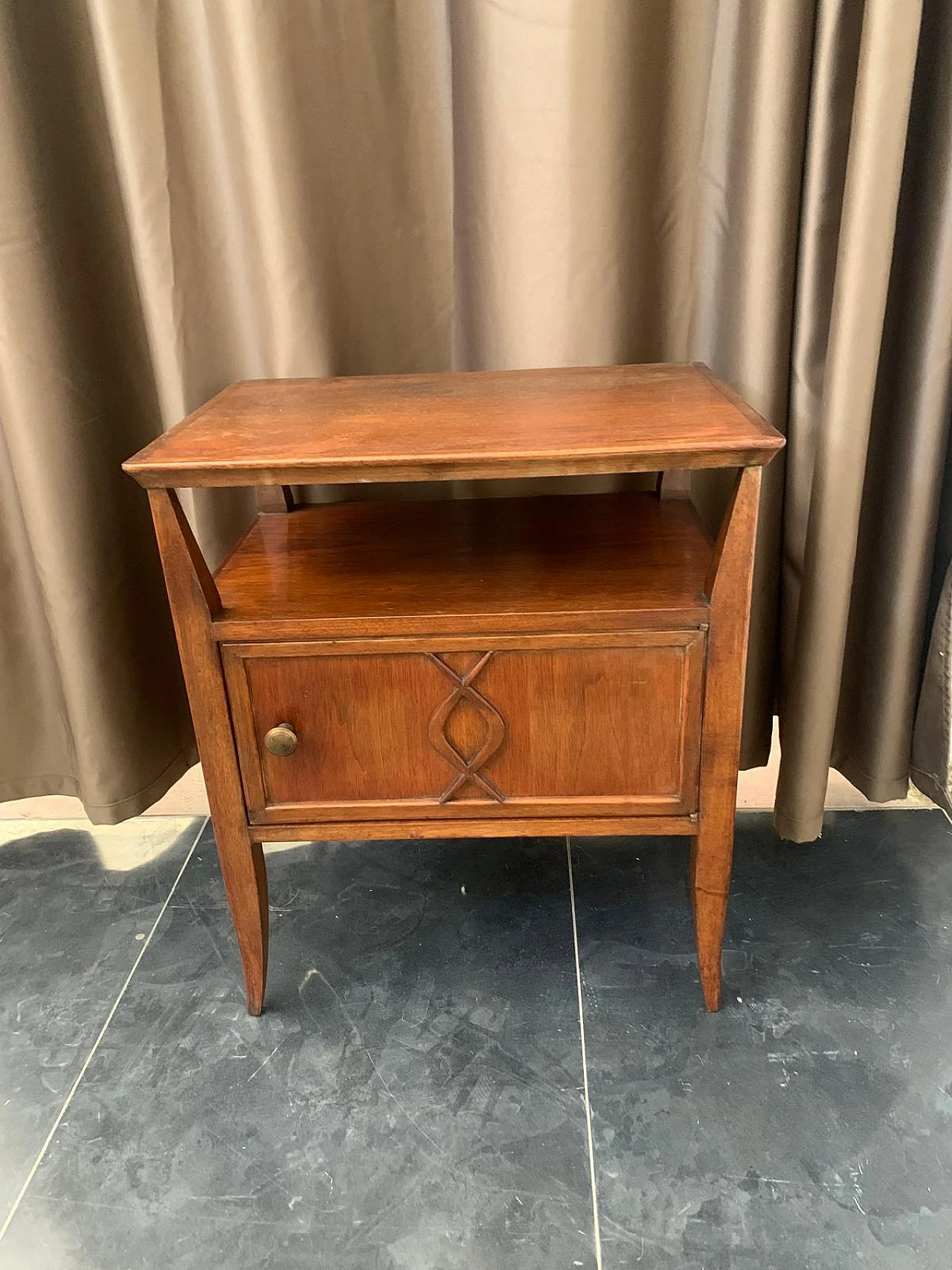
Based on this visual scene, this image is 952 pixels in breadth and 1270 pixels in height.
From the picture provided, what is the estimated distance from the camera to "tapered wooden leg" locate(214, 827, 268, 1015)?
1083 millimetres

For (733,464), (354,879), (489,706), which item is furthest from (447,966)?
(733,464)

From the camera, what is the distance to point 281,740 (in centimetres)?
98

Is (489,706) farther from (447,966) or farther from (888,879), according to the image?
(888,879)

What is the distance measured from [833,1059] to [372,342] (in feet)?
3.58

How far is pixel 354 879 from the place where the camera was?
4.67ft

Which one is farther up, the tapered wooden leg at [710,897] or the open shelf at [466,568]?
the open shelf at [466,568]

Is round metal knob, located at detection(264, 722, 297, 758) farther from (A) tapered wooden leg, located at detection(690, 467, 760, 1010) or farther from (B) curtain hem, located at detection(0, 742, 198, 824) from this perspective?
(B) curtain hem, located at detection(0, 742, 198, 824)

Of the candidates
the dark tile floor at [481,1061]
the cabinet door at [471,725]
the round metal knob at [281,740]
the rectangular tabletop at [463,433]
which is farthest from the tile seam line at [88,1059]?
the rectangular tabletop at [463,433]

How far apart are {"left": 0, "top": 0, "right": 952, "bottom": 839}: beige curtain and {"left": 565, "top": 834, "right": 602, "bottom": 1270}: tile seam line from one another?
327mm

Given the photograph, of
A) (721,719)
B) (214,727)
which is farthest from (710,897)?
(214,727)

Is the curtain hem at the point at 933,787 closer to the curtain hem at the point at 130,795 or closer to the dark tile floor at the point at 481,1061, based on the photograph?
the dark tile floor at the point at 481,1061

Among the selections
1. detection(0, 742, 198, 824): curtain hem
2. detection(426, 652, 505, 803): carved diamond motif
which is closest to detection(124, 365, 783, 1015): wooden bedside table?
detection(426, 652, 505, 803): carved diamond motif

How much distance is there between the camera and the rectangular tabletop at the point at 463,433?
2.84ft

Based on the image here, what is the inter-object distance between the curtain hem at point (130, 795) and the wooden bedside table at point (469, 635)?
39 centimetres
